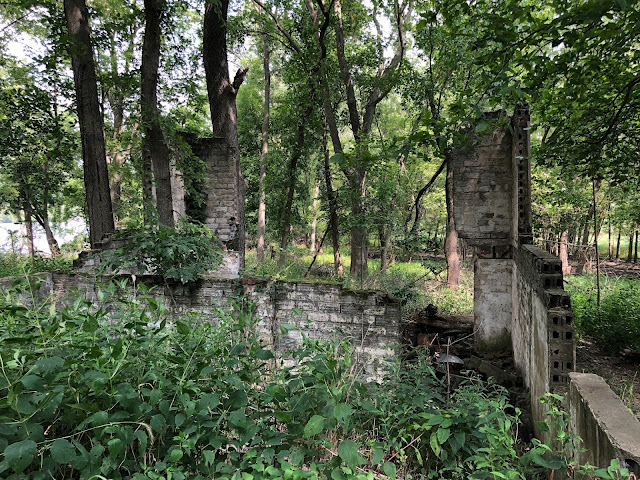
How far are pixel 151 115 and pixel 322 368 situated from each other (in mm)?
6478

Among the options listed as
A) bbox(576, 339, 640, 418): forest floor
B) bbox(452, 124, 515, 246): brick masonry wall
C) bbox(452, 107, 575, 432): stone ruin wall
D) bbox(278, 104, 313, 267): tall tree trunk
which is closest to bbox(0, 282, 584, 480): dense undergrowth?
bbox(576, 339, 640, 418): forest floor

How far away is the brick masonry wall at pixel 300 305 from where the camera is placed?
518cm

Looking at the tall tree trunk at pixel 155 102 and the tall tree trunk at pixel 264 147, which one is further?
the tall tree trunk at pixel 264 147

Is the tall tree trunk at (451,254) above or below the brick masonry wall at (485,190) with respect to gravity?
below

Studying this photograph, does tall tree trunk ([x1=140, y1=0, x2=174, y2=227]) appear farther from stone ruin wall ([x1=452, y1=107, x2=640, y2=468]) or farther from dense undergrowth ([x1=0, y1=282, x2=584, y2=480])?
stone ruin wall ([x1=452, y1=107, x2=640, y2=468])

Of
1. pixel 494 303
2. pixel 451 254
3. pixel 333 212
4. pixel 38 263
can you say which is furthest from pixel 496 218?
pixel 38 263

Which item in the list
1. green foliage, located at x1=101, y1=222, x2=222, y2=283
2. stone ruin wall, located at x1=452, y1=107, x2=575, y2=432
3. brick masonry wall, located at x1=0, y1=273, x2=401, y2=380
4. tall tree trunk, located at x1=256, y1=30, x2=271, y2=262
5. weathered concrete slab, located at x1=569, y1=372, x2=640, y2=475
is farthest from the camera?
tall tree trunk, located at x1=256, y1=30, x2=271, y2=262

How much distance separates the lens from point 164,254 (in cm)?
528

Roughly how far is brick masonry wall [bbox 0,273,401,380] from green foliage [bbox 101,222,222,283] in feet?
0.85

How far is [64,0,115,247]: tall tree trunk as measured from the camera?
716 cm

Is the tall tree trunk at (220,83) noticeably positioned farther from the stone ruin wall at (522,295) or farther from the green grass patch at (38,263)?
the stone ruin wall at (522,295)

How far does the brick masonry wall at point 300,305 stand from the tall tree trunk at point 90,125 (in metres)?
2.10

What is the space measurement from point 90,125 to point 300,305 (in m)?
5.84

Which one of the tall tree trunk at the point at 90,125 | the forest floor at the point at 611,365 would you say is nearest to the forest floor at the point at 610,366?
the forest floor at the point at 611,365
